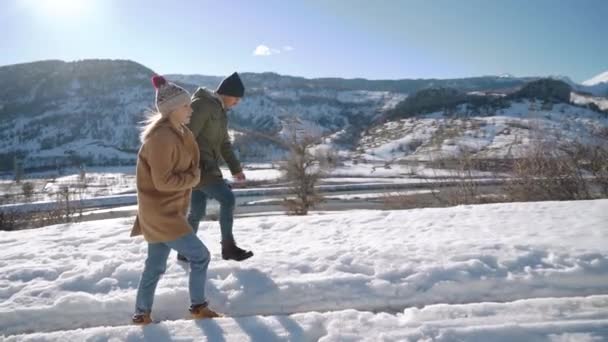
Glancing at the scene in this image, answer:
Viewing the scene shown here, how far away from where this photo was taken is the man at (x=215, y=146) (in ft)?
12.7

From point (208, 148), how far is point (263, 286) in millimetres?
1426

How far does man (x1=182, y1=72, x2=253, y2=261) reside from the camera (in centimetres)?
388

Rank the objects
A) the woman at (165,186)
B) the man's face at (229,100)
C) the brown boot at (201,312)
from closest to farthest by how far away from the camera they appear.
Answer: the woman at (165,186)
the brown boot at (201,312)
the man's face at (229,100)

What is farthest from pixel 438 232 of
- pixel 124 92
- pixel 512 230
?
pixel 124 92

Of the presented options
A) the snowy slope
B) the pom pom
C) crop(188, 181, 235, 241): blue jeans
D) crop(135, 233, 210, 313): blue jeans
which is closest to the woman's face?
the pom pom

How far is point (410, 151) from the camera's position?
366 ft

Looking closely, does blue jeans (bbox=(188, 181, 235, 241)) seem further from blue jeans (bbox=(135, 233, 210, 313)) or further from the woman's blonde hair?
the woman's blonde hair

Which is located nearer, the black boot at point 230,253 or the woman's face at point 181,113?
the woman's face at point 181,113

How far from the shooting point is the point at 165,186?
8.93 feet

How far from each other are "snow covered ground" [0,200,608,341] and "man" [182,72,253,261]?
462 mm

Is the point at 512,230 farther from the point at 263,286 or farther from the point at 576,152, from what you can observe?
the point at 576,152

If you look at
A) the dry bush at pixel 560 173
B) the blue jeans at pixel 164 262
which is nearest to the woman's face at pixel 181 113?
the blue jeans at pixel 164 262

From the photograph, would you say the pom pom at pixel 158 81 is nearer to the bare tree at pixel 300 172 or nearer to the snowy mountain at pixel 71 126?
the bare tree at pixel 300 172

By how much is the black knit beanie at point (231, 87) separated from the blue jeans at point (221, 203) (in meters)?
0.92
